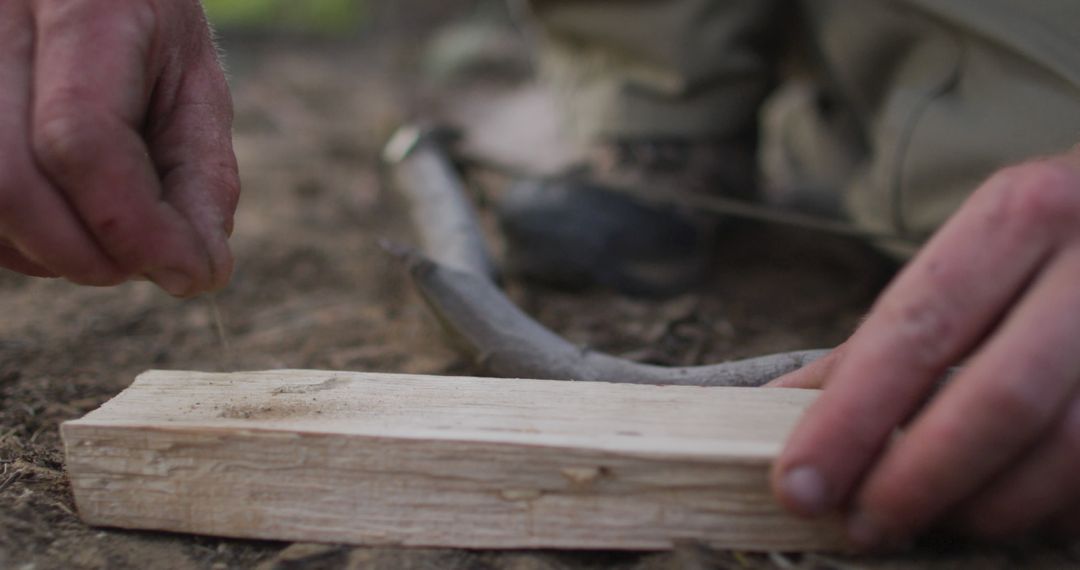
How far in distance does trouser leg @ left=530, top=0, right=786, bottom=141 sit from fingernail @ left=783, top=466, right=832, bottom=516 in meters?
1.88

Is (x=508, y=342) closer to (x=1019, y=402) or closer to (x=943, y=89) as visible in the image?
(x=1019, y=402)

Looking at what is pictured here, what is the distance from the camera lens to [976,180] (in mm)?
2025

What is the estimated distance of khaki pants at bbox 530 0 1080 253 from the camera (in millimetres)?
1896

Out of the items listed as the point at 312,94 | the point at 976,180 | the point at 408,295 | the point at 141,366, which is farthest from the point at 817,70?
the point at 312,94

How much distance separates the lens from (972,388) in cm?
94

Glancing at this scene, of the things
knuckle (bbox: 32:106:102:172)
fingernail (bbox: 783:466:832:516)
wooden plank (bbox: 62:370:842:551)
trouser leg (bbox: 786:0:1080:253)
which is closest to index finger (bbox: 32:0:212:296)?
knuckle (bbox: 32:106:102:172)

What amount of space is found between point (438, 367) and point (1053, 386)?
4.01ft

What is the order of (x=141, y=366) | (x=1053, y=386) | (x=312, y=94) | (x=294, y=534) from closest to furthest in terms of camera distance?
(x=1053, y=386) < (x=294, y=534) < (x=141, y=366) < (x=312, y=94)

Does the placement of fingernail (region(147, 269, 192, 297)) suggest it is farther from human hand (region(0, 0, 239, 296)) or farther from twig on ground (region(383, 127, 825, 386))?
twig on ground (region(383, 127, 825, 386))

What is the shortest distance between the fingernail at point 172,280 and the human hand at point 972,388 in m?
0.78

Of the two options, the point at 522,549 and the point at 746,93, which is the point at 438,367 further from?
the point at 746,93

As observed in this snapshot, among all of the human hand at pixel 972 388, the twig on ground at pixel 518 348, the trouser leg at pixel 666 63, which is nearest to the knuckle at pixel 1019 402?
the human hand at pixel 972 388

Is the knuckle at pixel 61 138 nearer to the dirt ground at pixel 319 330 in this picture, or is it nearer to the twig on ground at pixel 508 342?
the dirt ground at pixel 319 330

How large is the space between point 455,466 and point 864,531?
48cm
